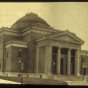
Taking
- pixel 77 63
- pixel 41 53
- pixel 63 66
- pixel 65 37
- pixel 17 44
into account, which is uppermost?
pixel 65 37

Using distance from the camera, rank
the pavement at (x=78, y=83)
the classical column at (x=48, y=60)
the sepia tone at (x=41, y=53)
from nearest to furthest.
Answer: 1. the pavement at (x=78, y=83)
2. the sepia tone at (x=41, y=53)
3. the classical column at (x=48, y=60)

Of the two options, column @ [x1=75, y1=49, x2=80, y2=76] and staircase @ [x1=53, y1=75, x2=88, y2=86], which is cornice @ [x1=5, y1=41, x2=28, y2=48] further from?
column @ [x1=75, y1=49, x2=80, y2=76]

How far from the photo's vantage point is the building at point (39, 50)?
25.2 feet

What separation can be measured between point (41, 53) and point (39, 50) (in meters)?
0.15

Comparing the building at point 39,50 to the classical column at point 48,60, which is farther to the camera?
the classical column at point 48,60

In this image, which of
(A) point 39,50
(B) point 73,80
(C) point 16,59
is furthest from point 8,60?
(B) point 73,80

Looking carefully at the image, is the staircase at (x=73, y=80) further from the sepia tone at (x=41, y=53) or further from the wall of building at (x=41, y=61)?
the wall of building at (x=41, y=61)

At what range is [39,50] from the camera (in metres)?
8.11

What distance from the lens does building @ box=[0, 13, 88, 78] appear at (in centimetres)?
767

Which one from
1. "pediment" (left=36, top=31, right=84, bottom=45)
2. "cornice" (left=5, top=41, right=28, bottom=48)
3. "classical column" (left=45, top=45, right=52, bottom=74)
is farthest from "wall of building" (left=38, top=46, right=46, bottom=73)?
"cornice" (left=5, top=41, right=28, bottom=48)

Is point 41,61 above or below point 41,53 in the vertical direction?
below

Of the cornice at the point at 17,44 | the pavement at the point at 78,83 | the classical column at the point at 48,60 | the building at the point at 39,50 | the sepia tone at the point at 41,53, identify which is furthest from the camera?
the cornice at the point at 17,44

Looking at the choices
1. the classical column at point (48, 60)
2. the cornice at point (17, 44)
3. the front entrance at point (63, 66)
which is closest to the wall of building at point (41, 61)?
the classical column at point (48, 60)

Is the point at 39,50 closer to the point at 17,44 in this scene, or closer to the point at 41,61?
the point at 41,61
